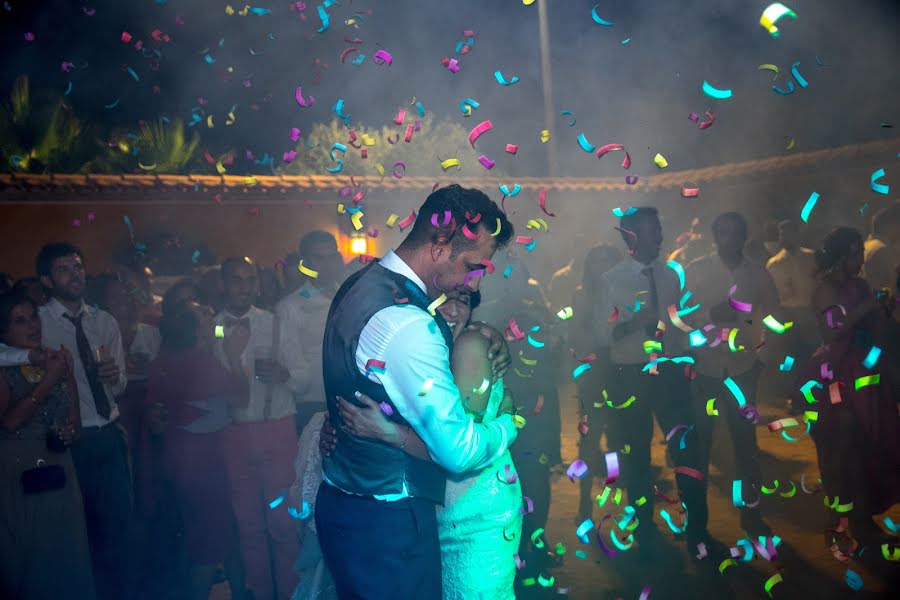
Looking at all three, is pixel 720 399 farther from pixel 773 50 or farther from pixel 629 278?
pixel 773 50

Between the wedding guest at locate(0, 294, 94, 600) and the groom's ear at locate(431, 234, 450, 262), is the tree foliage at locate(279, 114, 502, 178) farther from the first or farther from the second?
the groom's ear at locate(431, 234, 450, 262)

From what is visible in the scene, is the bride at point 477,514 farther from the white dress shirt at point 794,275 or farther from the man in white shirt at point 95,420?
the white dress shirt at point 794,275

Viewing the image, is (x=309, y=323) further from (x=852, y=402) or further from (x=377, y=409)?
(x=852, y=402)

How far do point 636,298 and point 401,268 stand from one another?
10.1ft

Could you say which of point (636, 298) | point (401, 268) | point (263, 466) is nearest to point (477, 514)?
point (401, 268)

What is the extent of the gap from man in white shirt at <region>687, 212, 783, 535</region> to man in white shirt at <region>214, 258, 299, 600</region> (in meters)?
2.98

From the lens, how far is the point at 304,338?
4.86 metres

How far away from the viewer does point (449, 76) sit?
16.4m

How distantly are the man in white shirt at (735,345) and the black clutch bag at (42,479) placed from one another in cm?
416

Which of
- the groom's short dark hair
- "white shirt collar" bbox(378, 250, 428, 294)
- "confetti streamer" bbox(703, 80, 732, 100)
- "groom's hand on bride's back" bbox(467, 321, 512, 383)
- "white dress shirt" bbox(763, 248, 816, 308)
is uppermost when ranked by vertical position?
"confetti streamer" bbox(703, 80, 732, 100)

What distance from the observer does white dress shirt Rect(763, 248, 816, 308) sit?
23.9 ft

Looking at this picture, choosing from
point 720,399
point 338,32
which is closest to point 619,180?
point 338,32

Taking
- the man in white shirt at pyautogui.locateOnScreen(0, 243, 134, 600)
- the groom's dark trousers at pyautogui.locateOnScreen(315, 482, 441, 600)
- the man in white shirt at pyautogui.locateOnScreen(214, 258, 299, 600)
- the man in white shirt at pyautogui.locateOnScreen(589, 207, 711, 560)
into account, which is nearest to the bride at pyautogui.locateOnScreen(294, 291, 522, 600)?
the groom's dark trousers at pyautogui.locateOnScreen(315, 482, 441, 600)

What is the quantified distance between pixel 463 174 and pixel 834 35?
953 centimetres
